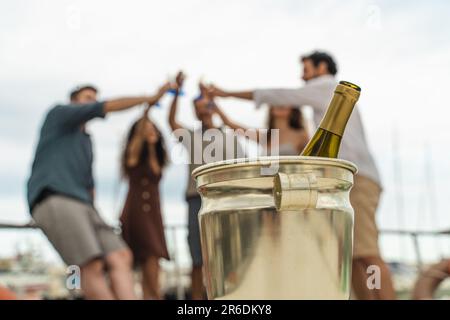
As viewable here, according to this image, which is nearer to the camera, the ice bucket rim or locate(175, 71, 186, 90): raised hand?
the ice bucket rim

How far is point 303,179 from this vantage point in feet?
1.95

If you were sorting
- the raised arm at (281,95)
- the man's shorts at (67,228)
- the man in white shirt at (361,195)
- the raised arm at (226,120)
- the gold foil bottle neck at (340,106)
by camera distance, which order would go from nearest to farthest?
the gold foil bottle neck at (340,106) → the raised arm at (281,95) → the man in white shirt at (361,195) → the man's shorts at (67,228) → the raised arm at (226,120)

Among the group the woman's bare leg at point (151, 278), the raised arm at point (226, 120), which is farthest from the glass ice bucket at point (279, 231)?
the woman's bare leg at point (151, 278)

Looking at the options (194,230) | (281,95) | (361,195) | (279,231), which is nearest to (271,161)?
(279,231)

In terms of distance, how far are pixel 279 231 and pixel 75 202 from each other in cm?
166

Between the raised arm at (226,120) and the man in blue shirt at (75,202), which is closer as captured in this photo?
the man in blue shirt at (75,202)

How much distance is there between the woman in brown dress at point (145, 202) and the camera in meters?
3.27

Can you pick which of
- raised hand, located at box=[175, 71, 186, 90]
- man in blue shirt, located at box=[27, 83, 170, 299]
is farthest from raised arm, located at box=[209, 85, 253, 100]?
man in blue shirt, located at box=[27, 83, 170, 299]

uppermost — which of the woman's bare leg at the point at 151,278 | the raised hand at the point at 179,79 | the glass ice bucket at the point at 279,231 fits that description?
the raised hand at the point at 179,79

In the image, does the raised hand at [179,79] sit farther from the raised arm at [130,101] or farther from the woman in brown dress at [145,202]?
the woman in brown dress at [145,202]

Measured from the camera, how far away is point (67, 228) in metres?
2.11

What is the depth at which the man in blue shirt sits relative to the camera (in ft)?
6.91

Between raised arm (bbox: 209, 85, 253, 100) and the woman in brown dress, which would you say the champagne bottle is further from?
the woman in brown dress

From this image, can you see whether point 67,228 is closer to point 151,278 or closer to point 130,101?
point 130,101
